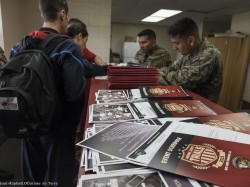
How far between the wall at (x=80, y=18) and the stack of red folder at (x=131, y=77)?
1.92 metres

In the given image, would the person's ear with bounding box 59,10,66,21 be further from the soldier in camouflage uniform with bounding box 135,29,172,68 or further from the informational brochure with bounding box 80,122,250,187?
the soldier in camouflage uniform with bounding box 135,29,172,68

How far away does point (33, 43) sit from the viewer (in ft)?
3.09

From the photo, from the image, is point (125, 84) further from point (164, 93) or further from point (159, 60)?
point (159, 60)

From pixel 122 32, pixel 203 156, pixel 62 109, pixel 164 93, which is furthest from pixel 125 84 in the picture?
pixel 122 32

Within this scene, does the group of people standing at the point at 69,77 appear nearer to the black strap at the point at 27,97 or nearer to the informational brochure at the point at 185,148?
the black strap at the point at 27,97

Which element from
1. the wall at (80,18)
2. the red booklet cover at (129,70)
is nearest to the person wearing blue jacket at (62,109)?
the red booklet cover at (129,70)

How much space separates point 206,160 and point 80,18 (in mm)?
3081

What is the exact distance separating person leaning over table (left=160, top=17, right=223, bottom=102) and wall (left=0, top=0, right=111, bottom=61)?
6.13ft

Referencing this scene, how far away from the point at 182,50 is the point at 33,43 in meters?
1.09

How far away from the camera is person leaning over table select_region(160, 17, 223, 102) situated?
4.30 ft

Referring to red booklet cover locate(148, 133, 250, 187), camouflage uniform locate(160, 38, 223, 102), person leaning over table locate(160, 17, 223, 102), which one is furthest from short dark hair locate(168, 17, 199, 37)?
red booklet cover locate(148, 133, 250, 187)

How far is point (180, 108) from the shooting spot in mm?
812

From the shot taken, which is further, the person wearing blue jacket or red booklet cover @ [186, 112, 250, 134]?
the person wearing blue jacket

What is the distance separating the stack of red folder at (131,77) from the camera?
118 centimetres
